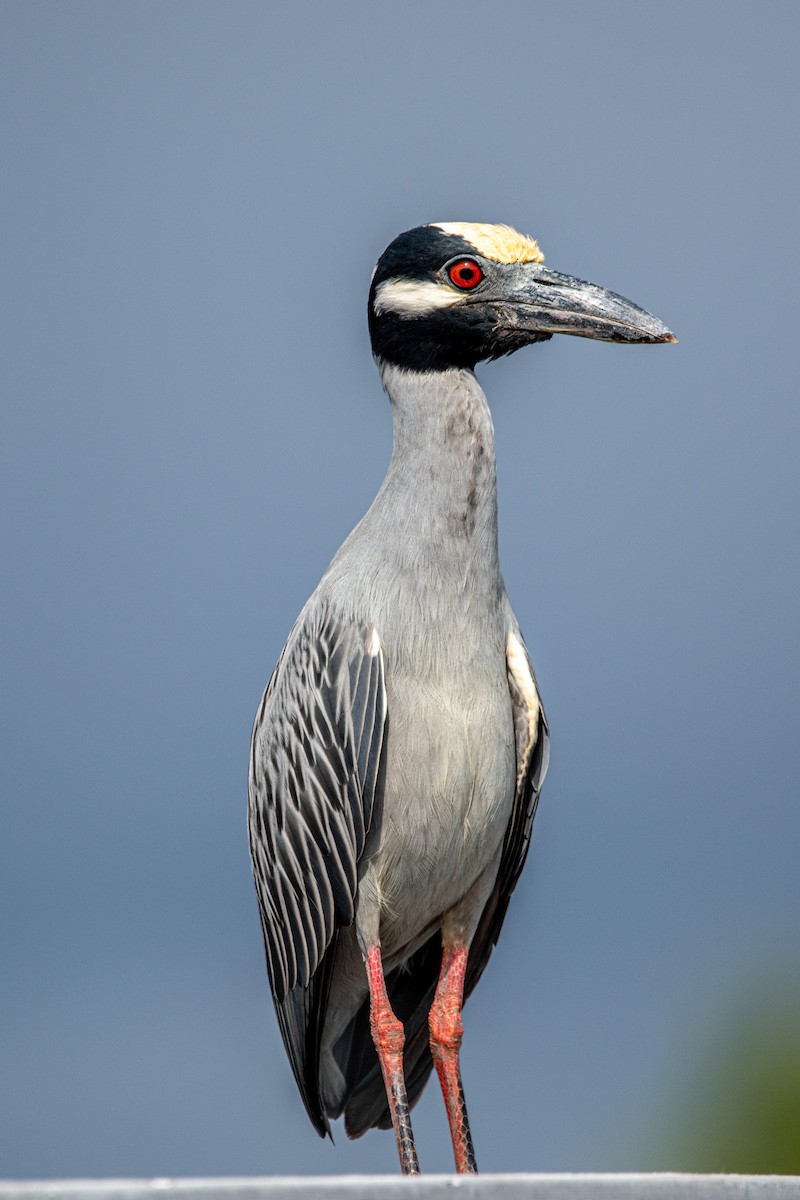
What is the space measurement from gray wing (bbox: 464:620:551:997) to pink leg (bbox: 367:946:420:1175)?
595 millimetres

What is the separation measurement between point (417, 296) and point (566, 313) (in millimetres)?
473

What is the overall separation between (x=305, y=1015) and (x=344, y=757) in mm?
1021

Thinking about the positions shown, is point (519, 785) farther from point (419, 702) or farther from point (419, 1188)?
point (419, 1188)

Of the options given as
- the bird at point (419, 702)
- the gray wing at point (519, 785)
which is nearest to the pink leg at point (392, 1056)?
the bird at point (419, 702)

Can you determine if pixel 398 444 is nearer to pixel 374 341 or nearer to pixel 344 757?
pixel 374 341

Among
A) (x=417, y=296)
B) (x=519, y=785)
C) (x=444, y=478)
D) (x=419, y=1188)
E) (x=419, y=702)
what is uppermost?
(x=417, y=296)

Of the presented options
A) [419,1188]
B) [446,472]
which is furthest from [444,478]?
[419,1188]

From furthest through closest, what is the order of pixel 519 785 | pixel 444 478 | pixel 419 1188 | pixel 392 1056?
pixel 519 785
pixel 444 478
pixel 392 1056
pixel 419 1188

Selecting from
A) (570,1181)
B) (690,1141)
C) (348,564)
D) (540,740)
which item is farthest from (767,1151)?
(570,1181)

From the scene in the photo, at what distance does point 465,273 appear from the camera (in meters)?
4.25

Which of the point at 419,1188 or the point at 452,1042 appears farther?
the point at 452,1042

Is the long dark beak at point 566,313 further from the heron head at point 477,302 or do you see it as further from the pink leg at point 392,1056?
the pink leg at point 392,1056

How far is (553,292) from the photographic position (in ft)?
14.0

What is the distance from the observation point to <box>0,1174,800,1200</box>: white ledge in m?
1.80
